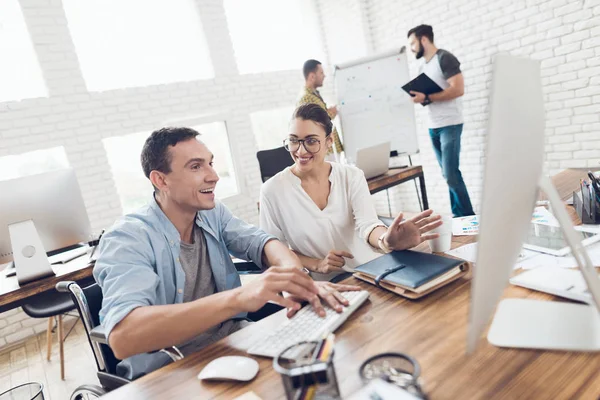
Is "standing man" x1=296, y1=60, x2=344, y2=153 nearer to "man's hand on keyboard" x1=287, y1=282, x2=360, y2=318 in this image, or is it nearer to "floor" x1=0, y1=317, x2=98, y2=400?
"floor" x1=0, y1=317, x2=98, y2=400

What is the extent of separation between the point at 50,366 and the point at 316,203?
7.30ft

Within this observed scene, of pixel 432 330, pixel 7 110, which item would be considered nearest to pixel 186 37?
pixel 7 110

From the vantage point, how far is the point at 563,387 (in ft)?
2.01

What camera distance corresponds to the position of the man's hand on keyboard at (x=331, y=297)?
0.96 metres

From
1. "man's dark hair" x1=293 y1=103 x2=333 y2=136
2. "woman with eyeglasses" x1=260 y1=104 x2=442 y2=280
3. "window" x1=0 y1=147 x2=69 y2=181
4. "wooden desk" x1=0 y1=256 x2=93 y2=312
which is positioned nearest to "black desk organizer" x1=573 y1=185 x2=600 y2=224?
"woman with eyeglasses" x1=260 y1=104 x2=442 y2=280

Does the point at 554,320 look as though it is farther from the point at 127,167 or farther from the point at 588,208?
the point at 127,167

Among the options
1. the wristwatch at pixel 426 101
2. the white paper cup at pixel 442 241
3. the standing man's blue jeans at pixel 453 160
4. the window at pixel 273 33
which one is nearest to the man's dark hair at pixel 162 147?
the white paper cup at pixel 442 241

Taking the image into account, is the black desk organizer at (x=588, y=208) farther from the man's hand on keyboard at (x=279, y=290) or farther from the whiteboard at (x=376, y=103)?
the whiteboard at (x=376, y=103)

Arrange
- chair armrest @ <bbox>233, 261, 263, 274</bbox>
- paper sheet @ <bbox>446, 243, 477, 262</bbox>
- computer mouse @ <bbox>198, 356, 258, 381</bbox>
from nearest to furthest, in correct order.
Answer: computer mouse @ <bbox>198, 356, 258, 381</bbox>
paper sheet @ <bbox>446, 243, 477, 262</bbox>
chair armrest @ <bbox>233, 261, 263, 274</bbox>

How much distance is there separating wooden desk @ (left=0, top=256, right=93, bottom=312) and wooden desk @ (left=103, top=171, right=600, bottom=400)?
113cm

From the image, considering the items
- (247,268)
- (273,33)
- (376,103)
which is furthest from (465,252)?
(273,33)

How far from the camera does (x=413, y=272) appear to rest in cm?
103

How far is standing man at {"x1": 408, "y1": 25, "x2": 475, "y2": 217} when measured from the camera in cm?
329

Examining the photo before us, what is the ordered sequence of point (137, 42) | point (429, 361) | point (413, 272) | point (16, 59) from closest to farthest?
point (429, 361)
point (413, 272)
point (16, 59)
point (137, 42)
